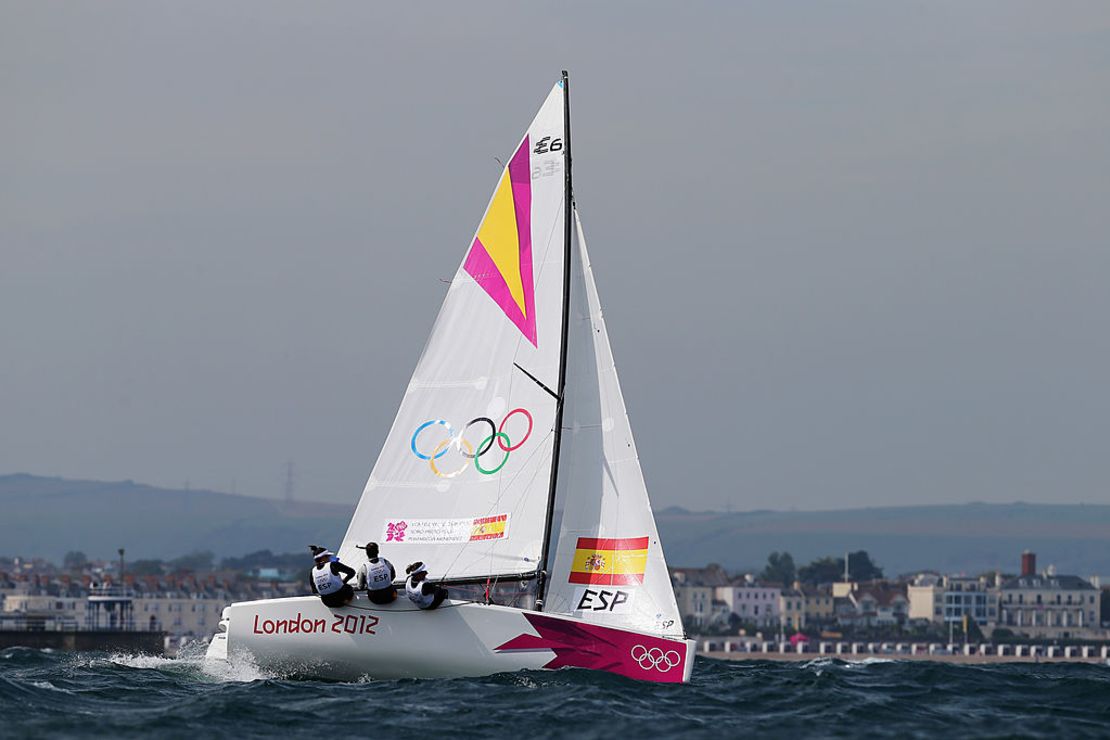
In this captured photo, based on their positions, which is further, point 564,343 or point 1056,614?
point 1056,614

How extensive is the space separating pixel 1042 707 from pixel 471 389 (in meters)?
9.27

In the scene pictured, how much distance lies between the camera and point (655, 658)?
83.3 ft

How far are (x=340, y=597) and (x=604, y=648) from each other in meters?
3.75

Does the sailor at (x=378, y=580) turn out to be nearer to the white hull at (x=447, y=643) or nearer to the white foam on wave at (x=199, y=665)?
the white hull at (x=447, y=643)

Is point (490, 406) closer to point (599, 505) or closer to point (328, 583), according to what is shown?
point (599, 505)

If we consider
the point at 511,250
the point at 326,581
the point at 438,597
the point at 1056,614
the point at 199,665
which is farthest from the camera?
the point at 1056,614

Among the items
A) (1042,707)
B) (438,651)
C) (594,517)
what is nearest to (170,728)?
(438,651)

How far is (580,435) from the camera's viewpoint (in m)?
26.8

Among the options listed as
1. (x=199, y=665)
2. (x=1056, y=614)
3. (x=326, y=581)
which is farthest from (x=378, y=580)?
(x=1056, y=614)

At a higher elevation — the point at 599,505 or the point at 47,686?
the point at 599,505

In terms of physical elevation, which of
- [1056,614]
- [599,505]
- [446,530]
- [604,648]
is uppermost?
[599,505]

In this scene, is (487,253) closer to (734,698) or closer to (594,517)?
(594,517)

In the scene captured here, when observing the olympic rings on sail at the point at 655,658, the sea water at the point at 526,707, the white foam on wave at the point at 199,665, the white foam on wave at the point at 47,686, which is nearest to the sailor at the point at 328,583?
the sea water at the point at 526,707

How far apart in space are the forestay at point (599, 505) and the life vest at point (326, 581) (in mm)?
3074
